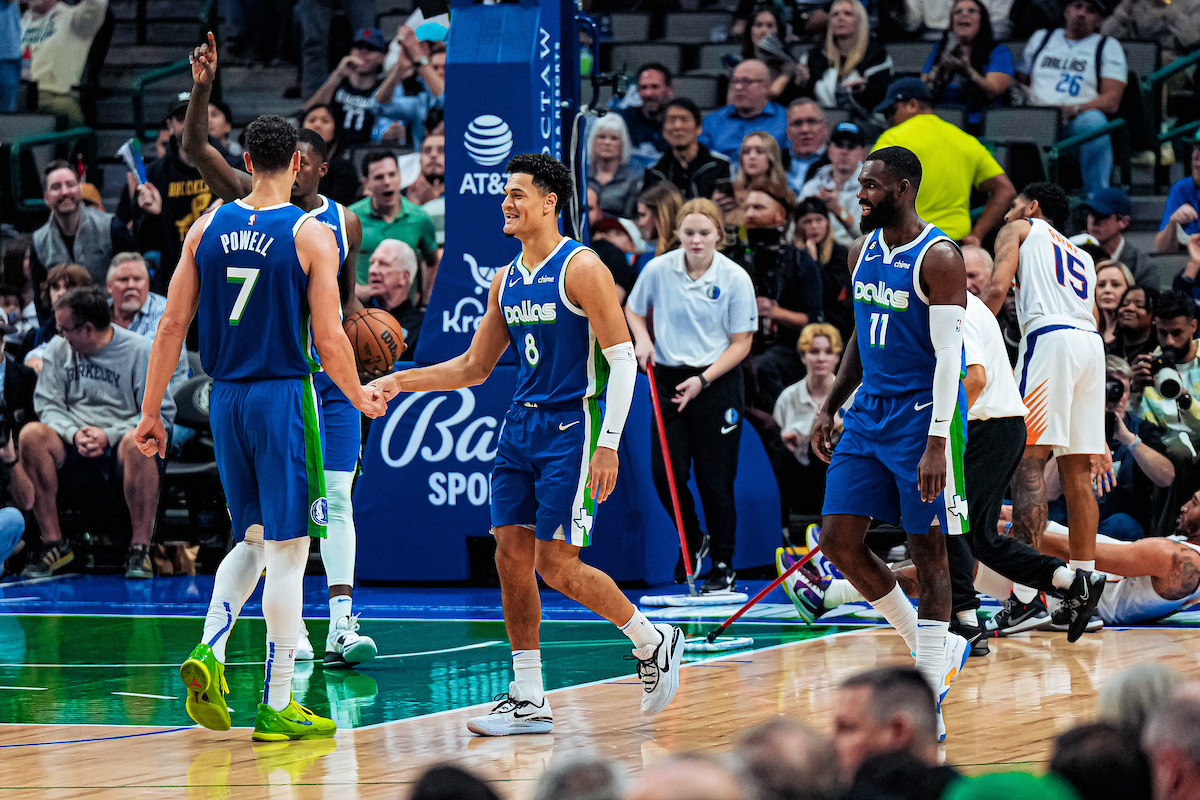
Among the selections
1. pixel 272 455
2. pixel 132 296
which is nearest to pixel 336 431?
pixel 272 455

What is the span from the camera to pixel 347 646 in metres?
7.23

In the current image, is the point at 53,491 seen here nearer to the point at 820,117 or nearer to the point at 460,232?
the point at 460,232

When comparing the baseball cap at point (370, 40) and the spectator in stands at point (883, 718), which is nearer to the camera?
the spectator in stands at point (883, 718)

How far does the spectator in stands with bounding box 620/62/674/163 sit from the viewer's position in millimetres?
13031

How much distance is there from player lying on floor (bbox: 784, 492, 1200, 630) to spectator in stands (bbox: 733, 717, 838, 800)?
5.67m

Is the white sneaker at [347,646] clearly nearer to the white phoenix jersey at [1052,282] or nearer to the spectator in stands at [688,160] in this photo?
the white phoenix jersey at [1052,282]

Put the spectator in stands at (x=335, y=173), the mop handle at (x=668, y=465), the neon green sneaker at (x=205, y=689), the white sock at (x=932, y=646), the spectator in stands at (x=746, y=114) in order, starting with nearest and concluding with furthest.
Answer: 1. the neon green sneaker at (x=205, y=689)
2. the white sock at (x=932, y=646)
3. the mop handle at (x=668, y=465)
4. the spectator in stands at (x=746, y=114)
5. the spectator in stands at (x=335, y=173)

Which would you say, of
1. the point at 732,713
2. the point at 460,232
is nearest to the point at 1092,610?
the point at 732,713

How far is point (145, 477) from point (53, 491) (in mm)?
698

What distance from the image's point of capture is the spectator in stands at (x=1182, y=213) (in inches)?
455

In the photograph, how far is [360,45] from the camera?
14000mm

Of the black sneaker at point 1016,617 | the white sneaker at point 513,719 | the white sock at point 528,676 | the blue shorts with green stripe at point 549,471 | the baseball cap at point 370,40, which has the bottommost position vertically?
the black sneaker at point 1016,617

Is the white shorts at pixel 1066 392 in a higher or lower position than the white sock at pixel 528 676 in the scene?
higher

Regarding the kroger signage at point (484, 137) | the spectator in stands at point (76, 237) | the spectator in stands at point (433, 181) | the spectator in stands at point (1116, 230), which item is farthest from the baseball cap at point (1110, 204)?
the spectator in stands at point (76, 237)
